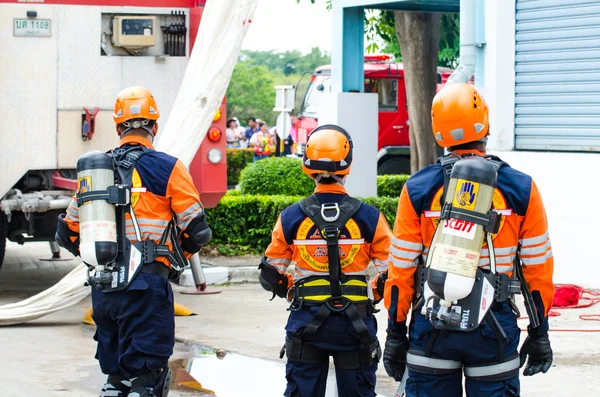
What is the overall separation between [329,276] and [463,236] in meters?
0.96

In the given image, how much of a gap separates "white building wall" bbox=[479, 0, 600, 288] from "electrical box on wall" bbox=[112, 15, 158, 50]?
3.70 metres

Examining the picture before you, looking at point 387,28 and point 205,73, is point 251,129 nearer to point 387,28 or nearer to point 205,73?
point 387,28

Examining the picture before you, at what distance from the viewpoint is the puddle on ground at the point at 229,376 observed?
6.68 meters

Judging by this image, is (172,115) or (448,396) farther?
(172,115)

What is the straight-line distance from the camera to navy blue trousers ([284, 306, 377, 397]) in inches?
187

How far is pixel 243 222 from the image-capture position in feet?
40.0

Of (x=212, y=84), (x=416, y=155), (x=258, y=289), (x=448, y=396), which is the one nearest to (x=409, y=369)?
(x=448, y=396)

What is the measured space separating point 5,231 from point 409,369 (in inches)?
248

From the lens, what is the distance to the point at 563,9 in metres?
10.4

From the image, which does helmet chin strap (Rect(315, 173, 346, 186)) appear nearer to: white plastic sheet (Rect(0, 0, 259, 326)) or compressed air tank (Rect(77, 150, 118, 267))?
compressed air tank (Rect(77, 150, 118, 267))

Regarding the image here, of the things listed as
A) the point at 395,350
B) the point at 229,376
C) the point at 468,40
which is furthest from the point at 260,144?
the point at 395,350

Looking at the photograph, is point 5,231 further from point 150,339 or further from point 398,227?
point 398,227

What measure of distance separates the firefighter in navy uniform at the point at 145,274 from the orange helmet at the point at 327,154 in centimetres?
66

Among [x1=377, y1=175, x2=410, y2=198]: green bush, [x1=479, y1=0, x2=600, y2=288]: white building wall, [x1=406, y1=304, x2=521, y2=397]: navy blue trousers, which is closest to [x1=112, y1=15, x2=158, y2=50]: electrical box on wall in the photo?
[x1=479, y1=0, x2=600, y2=288]: white building wall
